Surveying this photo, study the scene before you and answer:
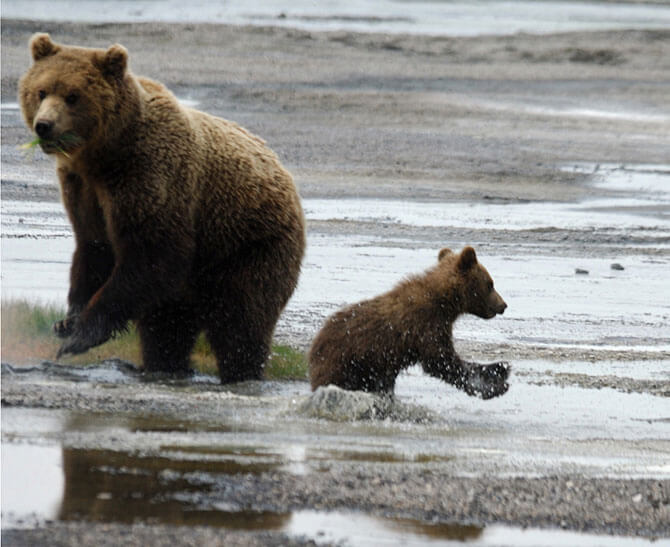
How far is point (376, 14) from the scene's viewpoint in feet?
149

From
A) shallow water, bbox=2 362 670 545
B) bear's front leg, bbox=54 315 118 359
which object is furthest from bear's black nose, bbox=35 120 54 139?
shallow water, bbox=2 362 670 545

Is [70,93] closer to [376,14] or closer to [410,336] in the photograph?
[410,336]

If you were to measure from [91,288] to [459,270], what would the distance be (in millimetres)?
2249

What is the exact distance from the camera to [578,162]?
23.6 m

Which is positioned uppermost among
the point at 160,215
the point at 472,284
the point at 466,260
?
the point at 160,215

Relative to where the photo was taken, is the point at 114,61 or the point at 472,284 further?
the point at 472,284

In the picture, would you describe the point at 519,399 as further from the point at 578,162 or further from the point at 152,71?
the point at 152,71

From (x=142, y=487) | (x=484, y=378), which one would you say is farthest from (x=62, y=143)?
(x=142, y=487)

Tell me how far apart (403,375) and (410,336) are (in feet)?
4.86

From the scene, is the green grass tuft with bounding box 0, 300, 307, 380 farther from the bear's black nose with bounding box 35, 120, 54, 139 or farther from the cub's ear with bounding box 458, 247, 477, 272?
the bear's black nose with bounding box 35, 120, 54, 139

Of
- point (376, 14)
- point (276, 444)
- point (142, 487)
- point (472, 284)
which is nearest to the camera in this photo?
point (142, 487)

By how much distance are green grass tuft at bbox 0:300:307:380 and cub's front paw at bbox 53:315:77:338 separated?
222 mm

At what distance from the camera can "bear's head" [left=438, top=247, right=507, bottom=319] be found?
9.47 meters

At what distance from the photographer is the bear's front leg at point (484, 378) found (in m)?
9.24
